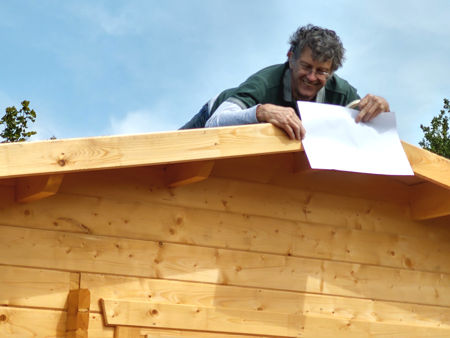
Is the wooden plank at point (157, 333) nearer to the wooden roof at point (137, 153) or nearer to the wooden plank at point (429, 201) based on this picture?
the wooden roof at point (137, 153)

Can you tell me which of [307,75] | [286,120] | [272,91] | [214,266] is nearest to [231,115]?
[286,120]

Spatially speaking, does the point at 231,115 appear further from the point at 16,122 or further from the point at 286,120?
the point at 16,122

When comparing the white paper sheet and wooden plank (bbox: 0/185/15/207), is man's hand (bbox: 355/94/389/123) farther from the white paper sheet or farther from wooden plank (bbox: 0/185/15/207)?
wooden plank (bbox: 0/185/15/207)

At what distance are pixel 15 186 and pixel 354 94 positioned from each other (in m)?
2.34

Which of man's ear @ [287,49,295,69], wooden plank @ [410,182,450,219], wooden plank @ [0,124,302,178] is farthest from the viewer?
wooden plank @ [410,182,450,219]

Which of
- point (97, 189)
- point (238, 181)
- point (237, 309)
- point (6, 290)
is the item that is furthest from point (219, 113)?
point (6, 290)

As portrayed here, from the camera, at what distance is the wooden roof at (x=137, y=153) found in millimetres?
3684

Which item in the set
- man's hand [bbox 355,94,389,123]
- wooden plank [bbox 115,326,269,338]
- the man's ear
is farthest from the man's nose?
wooden plank [bbox 115,326,269,338]

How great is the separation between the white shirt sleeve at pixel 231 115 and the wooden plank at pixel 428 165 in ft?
3.16

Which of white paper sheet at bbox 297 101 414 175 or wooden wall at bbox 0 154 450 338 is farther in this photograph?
white paper sheet at bbox 297 101 414 175

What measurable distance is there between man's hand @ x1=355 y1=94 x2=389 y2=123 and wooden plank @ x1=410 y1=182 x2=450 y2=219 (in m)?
0.90

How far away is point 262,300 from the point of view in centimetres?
468

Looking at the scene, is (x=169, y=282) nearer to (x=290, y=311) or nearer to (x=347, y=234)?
(x=290, y=311)

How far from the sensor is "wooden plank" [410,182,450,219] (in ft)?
17.1
